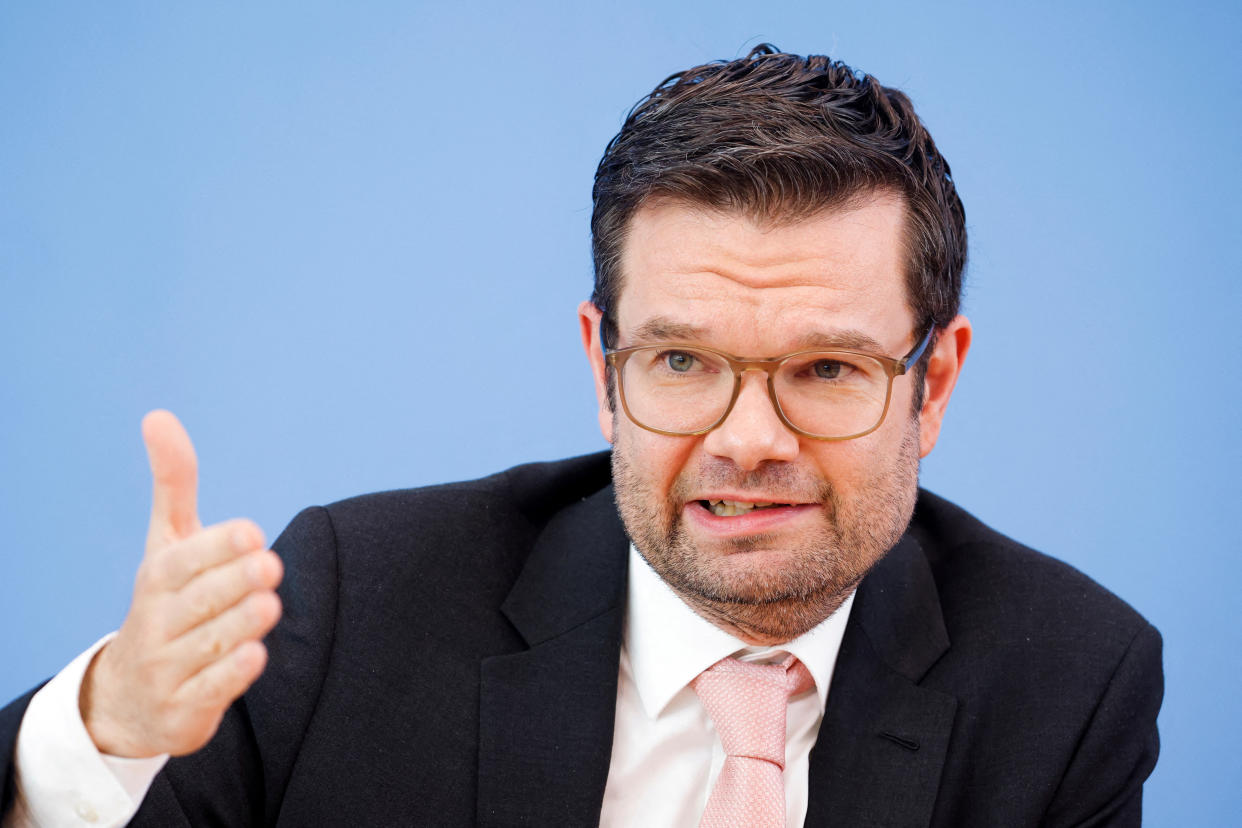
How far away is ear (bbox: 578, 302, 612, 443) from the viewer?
2.28 meters

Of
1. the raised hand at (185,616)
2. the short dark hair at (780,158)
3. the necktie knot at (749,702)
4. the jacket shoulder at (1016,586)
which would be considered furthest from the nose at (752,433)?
the raised hand at (185,616)

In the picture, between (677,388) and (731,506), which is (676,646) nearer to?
(731,506)

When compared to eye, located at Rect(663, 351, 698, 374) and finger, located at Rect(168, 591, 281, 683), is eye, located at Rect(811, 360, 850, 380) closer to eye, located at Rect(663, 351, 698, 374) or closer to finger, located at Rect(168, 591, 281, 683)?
eye, located at Rect(663, 351, 698, 374)

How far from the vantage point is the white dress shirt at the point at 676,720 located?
2117 millimetres

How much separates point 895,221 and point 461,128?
158cm

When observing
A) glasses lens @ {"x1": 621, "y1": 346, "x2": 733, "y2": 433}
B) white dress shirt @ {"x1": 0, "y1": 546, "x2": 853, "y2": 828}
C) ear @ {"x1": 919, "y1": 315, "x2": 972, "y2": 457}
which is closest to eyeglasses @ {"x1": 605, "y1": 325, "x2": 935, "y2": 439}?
glasses lens @ {"x1": 621, "y1": 346, "x2": 733, "y2": 433}

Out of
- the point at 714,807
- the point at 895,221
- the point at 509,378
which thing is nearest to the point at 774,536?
the point at 714,807

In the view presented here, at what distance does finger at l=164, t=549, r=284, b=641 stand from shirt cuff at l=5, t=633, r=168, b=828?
0.21m

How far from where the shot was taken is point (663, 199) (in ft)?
6.95

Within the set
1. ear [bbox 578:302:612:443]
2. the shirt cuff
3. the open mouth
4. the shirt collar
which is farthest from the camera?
ear [bbox 578:302:612:443]

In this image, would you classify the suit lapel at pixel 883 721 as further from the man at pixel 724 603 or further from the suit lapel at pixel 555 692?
the suit lapel at pixel 555 692

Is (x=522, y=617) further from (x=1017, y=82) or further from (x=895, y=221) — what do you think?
(x=1017, y=82)

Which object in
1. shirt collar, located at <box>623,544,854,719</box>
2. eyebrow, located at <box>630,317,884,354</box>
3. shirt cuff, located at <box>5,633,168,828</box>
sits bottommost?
shirt collar, located at <box>623,544,854,719</box>

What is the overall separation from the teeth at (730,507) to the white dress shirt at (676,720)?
0.70 ft
